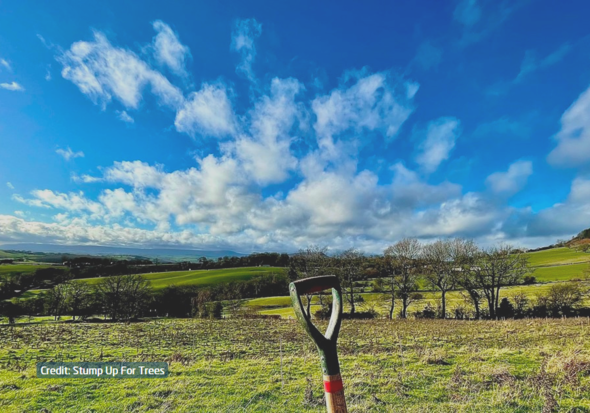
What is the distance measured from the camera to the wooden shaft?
7.08 ft

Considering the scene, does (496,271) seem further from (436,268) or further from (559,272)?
(559,272)

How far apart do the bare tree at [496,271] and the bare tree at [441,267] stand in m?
3.11

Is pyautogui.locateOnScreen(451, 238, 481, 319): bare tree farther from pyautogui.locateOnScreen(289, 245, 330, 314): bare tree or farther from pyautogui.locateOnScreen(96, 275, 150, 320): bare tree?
pyautogui.locateOnScreen(96, 275, 150, 320): bare tree

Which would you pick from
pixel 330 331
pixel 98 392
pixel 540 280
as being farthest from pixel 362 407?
pixel 540 280

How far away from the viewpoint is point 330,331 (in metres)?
2.47

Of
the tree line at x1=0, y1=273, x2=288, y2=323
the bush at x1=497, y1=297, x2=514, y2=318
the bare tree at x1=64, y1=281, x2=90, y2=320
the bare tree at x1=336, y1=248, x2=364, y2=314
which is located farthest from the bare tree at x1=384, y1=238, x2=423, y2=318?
the bare tree at x1=64, y1=281, x2=90, y2=320

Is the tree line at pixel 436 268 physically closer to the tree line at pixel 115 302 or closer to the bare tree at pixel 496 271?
the bare tree at pixel 496 271

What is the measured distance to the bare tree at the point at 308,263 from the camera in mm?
41562

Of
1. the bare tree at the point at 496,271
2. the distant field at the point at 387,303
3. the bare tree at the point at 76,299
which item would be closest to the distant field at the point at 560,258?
the distant field at the point at 387,303

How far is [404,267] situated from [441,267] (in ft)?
15.9

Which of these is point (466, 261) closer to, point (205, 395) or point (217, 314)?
point (217, 314)

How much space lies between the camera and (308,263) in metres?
42.2

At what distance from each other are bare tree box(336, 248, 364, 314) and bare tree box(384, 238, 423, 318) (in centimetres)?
459

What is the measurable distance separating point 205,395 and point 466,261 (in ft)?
139
